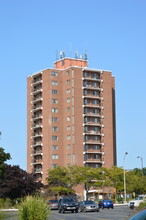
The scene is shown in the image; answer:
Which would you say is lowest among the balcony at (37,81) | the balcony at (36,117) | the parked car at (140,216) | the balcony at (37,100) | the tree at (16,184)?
the parked car at (140,216)

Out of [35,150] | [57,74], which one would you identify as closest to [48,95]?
[57,74]

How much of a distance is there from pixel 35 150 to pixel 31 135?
14.2ft

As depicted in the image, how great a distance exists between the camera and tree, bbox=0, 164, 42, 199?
303 ft

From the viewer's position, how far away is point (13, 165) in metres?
99.5

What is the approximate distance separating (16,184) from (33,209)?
7509 cm

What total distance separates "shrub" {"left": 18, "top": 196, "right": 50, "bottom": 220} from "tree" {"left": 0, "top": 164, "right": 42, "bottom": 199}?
71.5 meters

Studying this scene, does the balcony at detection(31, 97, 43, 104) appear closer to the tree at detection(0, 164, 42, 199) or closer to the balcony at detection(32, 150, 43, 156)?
the balcony at detection(32, 150, 43, 156)

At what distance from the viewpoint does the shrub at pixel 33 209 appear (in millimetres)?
19359

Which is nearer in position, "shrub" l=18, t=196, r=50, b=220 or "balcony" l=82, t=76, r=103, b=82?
"shrub" l=18, t=196, r=50, b=220

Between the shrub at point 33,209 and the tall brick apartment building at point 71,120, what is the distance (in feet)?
331

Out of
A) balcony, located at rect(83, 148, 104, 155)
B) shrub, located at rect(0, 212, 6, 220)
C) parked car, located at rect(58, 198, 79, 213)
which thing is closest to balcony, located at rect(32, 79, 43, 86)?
balcony, located at rect(83, 148, 104, 155)

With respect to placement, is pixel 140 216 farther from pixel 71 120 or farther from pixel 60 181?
pixel 71 120

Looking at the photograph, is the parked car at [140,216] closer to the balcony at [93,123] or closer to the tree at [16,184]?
the tree at [16,184]

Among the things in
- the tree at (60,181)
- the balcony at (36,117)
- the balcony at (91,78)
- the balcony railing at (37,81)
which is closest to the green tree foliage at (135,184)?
the tree at (60,181)
